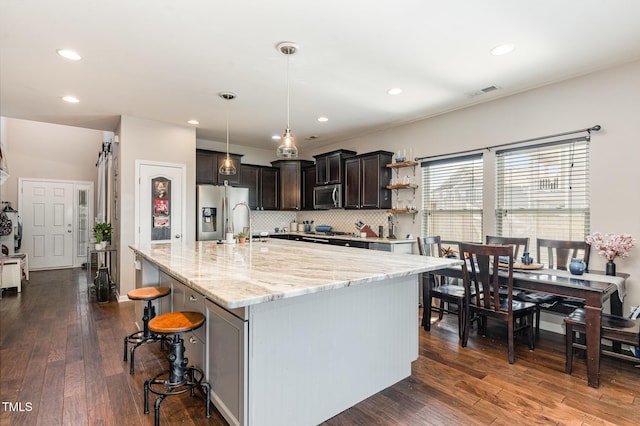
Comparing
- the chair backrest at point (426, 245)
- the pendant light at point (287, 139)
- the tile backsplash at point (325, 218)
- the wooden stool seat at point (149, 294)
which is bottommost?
the wooden stool seat at point (149, 294)

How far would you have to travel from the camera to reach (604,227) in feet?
10.5

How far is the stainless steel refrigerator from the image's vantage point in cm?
548

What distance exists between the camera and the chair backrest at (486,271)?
2.78 meters

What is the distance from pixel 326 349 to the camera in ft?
6.33

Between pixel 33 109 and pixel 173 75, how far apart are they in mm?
2569

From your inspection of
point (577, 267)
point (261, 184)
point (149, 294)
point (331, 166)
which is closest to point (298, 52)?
point (149, 294)

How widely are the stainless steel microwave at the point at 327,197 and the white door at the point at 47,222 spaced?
6021 millimetres

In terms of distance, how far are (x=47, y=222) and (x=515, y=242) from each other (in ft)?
30.5

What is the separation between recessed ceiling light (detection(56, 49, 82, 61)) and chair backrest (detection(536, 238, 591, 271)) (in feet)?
16.2

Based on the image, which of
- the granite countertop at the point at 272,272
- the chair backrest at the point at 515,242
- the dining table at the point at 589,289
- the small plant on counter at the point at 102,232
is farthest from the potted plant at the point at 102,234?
the chair backrest at the point at 515,242

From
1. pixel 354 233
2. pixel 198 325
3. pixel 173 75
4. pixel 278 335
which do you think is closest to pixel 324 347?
pixel 278 335

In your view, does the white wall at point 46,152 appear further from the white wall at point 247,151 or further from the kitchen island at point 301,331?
the kitchen island at point 301,331

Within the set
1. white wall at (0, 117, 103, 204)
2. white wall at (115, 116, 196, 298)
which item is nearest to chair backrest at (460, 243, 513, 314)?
white wall at (115, 116, 196, 298)

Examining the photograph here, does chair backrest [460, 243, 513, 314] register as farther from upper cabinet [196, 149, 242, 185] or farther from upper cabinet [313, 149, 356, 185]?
upper cabinet [196, 149, 242, 185]
